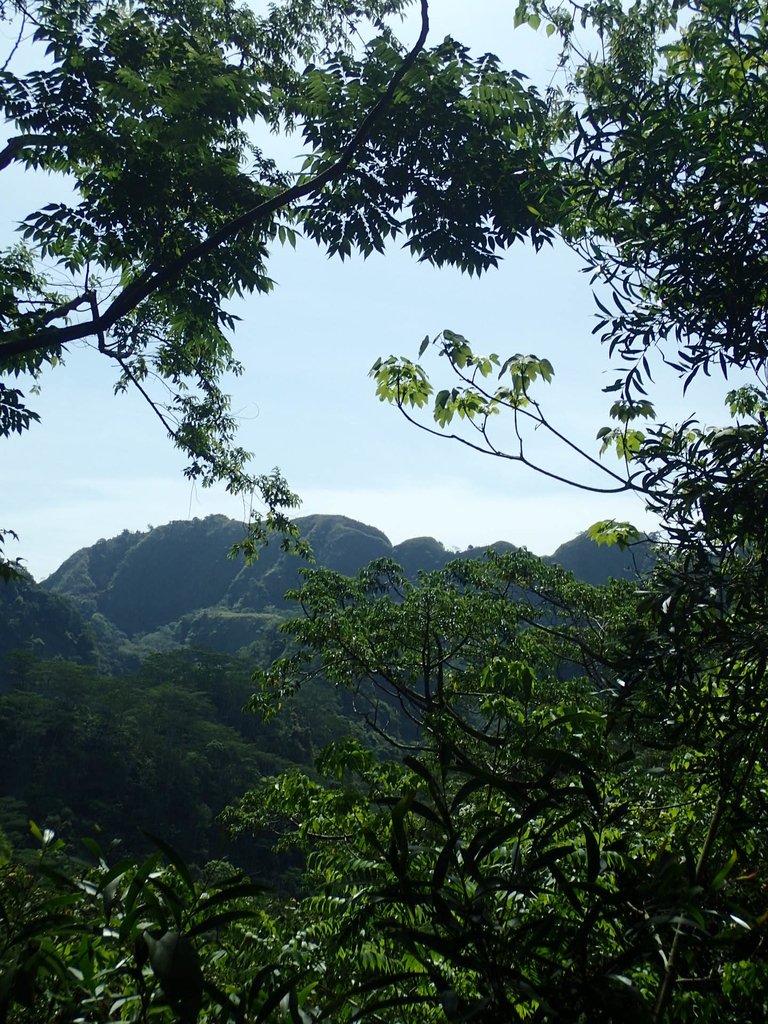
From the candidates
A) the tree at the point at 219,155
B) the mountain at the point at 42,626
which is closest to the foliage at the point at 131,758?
the mountain at the point at 42,626

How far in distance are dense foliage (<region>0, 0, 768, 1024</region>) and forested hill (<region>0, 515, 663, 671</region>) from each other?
83.8m

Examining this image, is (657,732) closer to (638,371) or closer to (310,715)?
(638,371)

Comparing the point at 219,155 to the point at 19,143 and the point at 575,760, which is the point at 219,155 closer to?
the point at 19,143

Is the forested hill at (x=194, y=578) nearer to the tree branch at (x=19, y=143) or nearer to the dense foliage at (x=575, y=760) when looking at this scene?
the dense foliage at (x=575, y=760)

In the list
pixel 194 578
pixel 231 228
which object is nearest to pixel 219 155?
pixel 231 228

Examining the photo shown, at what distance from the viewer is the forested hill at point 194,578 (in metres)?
98.0

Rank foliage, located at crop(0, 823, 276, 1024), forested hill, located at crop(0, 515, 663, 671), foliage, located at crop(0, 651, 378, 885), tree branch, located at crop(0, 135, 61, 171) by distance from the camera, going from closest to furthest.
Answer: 1. foliage, located at crop(0, 823, 276, 1024)
2. tree branch, located at crop(0, 135, 61, 171)
3. foliage, located at crop(0, 651, 378, 885)
4. forested hill, located at crop(0, 515, 663, 671)

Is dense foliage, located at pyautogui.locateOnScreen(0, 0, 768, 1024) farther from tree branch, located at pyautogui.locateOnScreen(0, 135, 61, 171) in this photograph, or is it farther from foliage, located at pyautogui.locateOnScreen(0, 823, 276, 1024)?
tree branch, located at pyautogui.locateOnScreen(0, 135, 61, 171)

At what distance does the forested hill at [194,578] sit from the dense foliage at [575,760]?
83.8 m

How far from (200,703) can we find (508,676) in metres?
41.8

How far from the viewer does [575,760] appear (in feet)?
3.89

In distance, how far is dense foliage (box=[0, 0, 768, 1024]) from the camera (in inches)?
47.8

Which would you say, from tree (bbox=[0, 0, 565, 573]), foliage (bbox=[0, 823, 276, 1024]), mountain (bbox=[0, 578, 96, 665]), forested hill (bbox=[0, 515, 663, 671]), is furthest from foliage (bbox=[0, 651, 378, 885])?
forested hill (bbox=[0, 515, 663, 671])

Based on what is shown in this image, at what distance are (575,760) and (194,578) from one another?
120931mm
